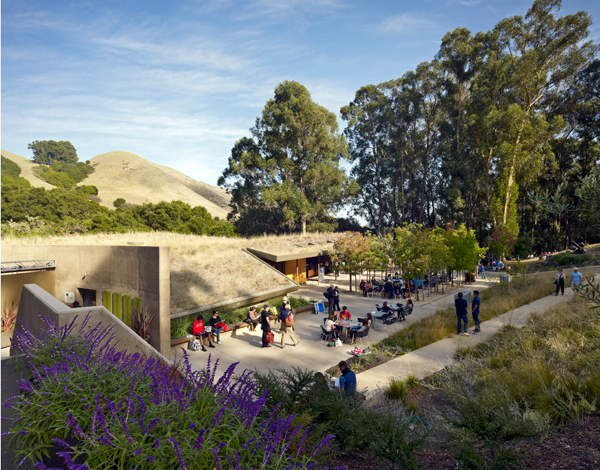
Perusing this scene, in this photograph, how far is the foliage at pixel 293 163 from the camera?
127 ft

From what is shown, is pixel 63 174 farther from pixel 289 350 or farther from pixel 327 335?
pixel 327 335

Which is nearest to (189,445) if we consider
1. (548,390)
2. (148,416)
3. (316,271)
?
(148,416)

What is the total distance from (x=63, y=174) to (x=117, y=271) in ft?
297

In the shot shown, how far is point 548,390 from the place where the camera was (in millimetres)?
5586

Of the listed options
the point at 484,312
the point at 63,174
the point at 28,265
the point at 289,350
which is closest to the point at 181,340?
the point at 289,350

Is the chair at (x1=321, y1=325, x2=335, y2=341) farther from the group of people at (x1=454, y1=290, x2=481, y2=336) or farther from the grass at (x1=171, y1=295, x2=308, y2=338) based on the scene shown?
the group of people at (x1=454, y1=290, x2=481, y2=336)

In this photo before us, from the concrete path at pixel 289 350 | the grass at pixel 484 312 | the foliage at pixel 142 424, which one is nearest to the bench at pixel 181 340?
the concrete path at pixel 289 350

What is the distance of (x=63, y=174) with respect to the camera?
8419cm

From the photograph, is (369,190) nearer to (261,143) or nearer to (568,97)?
(261,143)

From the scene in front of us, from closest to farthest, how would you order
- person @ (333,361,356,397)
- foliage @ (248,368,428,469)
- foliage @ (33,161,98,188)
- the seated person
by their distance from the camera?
foliage @ (248,368,428,469)
person @ (333,361,356,397)
the seated person
foliage @ (33,161,98,188)

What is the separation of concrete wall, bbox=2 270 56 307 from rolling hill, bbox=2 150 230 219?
221 feet

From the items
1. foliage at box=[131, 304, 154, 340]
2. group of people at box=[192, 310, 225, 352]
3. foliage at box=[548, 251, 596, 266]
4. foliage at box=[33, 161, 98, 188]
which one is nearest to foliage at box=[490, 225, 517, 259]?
foliage at box=[548, 251, 596, 266]

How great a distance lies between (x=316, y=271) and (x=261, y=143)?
2036cm

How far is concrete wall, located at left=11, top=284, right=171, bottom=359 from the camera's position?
223 inches
